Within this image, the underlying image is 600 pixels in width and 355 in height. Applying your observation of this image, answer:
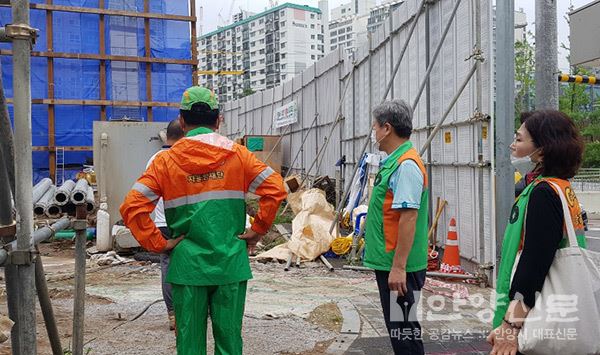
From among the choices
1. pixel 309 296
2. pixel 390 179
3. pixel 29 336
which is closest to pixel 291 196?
pixel 309 296

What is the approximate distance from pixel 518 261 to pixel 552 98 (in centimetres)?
469

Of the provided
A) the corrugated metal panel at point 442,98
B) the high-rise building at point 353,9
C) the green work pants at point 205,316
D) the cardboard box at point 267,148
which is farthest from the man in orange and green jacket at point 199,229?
the high-rise building at point 353,9

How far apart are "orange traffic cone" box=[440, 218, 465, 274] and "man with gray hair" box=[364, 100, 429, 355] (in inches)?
164

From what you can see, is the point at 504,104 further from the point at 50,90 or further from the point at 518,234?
the point at 50,90

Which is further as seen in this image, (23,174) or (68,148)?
(68,148)

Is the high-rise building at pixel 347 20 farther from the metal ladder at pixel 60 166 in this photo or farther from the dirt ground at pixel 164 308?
the dirt ground at pixel 164 308

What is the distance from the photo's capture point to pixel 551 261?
7.75 feet

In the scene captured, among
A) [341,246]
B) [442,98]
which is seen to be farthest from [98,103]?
[442,98]

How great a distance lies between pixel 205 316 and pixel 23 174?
1.25 m

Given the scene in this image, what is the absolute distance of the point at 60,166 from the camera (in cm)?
1192

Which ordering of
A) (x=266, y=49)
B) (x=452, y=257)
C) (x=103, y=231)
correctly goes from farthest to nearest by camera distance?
(x=266, y=49) < (x=103, y=231) < (x=452, y=257)

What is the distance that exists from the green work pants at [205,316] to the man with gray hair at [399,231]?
88 centimetres

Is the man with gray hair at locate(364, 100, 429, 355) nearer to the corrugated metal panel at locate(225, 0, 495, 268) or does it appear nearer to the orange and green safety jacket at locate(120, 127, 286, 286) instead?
the orange and green safety jacket at locate(120, 127, 286, 286)

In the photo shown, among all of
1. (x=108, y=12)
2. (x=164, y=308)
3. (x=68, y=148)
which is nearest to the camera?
(x=164, y=308)
